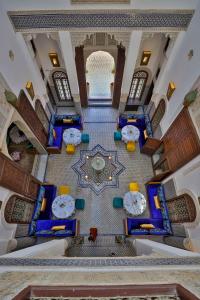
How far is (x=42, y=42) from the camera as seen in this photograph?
3971 millimetres

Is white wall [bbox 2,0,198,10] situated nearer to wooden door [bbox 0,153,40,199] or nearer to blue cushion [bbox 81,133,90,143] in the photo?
wooden door [bbox 0,153,40,199]

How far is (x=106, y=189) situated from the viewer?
3.93m

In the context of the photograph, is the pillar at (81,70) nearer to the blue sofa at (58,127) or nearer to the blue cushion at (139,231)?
the blue sofa at (58,127)

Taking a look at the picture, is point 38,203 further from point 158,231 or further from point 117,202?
point 158,231

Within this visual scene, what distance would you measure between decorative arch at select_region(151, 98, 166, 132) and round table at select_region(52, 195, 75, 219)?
9.15ft

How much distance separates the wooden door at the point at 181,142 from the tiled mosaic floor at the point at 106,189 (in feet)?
3.31

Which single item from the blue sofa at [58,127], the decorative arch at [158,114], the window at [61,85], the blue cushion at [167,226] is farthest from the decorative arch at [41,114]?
the blue cushion at [167,226]

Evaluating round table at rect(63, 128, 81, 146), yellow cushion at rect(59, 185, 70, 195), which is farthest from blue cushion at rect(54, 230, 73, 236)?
round table at rect(63, 128, 81, 146)

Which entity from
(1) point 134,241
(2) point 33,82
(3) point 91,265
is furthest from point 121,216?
(2) point 33,82

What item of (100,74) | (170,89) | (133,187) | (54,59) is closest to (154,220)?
(133,187)

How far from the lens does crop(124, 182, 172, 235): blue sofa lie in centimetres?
314

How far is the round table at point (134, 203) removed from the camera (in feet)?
11.2

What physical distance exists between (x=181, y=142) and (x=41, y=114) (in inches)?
130

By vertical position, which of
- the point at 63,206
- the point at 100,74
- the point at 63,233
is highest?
the point at 100,74
